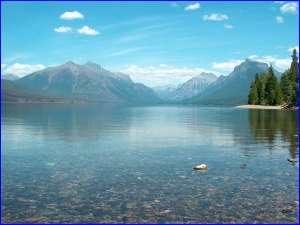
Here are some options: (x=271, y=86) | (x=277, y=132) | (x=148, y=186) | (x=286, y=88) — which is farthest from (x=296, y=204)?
(x=286, y=88)

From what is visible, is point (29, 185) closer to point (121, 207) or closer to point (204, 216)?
point (121, 207)

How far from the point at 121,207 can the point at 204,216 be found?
433cm

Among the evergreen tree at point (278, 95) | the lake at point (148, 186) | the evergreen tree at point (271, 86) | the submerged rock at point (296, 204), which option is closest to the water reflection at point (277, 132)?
the lake at point (148, 186)

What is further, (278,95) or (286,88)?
(286,88)

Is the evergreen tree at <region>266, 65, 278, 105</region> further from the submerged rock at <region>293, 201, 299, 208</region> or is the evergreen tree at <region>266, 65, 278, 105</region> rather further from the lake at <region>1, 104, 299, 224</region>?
the submerged rock at <region>293, 201, 299, 208</region>

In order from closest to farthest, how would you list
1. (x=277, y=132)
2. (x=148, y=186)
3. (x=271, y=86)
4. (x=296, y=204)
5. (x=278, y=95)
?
1. (x=296, y=204)
2. (x=148, y=186)
3. (x=277, y=132)
4. (x=278, y=95)
5. (x=271, y=86)

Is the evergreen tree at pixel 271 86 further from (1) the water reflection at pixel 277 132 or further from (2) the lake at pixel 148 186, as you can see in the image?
(2) the lake at pixel 148 186

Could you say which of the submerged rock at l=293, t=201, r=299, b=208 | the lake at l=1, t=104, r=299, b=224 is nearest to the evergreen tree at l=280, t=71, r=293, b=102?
the lake at l=1, t=104, r=299, b=224

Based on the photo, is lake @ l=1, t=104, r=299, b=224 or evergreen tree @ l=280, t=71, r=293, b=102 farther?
evergreen tree @ l=280, t=71, r=293, b=102

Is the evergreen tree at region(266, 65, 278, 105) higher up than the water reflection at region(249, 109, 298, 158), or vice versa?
the evergreen tree at region(266, 65, 278, 105)

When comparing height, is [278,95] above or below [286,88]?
below

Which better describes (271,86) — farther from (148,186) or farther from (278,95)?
(148,186)

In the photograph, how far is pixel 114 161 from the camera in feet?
94.1

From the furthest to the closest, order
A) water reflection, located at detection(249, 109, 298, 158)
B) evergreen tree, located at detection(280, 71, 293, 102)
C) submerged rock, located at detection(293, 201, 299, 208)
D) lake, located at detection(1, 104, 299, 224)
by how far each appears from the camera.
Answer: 1. evergreen tree, located at detection(280, 71, 293, 102)
2. water reflection, located at detection(249, 109, 298, 158)
3. submerged rock, located at detection(293, 201, 299, 208)
4. lake, located at detection(1, 104, 299, 224)
